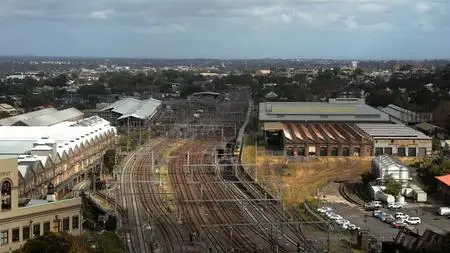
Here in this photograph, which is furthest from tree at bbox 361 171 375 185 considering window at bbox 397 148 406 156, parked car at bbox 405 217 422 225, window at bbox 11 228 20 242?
window at bbox 11 228 20 242

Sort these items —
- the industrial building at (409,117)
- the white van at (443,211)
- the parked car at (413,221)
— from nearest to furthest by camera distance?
1. the parked car at (413,221)
2. the white van at (443,211)
3. the industrial building at (409,117)

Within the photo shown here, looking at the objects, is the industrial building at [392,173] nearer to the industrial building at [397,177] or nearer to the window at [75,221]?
the industrial building at [397,177]

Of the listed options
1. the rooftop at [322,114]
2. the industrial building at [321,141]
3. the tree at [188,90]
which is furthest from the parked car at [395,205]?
the tree at [188,90]

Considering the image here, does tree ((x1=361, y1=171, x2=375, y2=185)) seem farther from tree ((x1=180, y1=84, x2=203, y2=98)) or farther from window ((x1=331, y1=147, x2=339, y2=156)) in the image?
tree ((x1=180, y1=84, x2=203, y2=98))

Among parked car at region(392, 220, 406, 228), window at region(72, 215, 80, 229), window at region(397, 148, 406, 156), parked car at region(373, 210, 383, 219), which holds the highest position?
window at region(72, 215, 80, 229)

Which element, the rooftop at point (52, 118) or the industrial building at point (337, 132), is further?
the rooftop at point (52, 118)

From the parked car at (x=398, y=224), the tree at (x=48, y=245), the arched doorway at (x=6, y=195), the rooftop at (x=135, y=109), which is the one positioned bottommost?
the parked car at (x=398, y=224)
